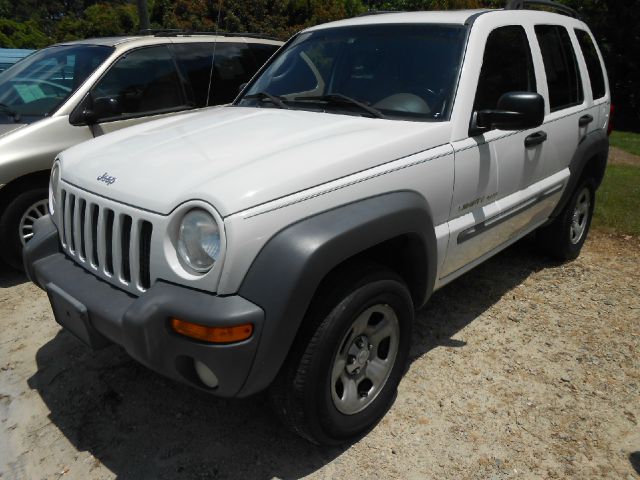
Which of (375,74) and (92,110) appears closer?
(375,74)

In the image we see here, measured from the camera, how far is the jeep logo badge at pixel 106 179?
2449mm

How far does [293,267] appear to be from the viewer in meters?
2.05

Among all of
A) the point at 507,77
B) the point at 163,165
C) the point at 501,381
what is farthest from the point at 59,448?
the point at 507,77

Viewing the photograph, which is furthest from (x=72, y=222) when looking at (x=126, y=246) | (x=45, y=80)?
(x=45, y=80)

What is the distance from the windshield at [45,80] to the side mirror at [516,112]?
336 cm

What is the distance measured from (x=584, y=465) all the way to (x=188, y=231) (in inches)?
80.4

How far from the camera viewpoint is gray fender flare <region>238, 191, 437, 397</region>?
2.04 m

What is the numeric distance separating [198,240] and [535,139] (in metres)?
2.32

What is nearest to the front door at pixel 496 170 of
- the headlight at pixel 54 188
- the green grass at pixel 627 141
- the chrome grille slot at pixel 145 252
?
the chrome grille slot at pixel 145 252

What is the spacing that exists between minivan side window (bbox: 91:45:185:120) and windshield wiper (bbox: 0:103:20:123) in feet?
1.94

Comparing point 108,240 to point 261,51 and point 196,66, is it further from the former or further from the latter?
point 261,51

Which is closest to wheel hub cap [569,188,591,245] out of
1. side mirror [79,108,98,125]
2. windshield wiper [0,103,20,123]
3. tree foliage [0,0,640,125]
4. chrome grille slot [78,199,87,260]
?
chrome grille slot [78,199,87,260]

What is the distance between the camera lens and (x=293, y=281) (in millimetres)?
2043

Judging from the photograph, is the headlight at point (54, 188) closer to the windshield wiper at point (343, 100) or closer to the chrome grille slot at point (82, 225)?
the chrome grille slot at point (82, 225)
